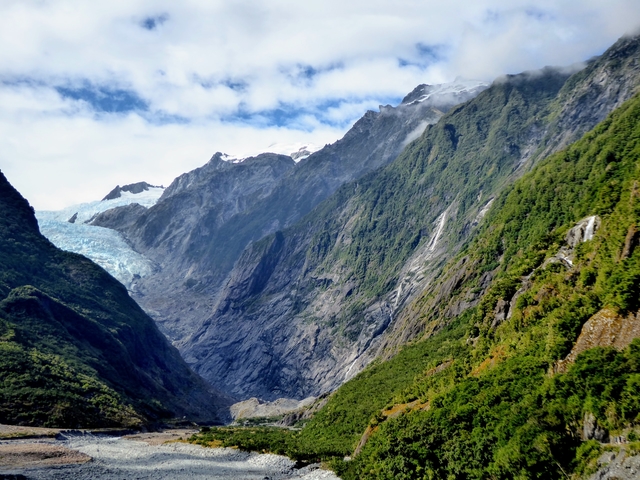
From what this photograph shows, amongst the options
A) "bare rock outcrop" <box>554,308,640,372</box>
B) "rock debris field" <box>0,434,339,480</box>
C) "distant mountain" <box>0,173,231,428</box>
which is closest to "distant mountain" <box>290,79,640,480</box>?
"bare rock outcrop" <box>554,308,640,372</box>

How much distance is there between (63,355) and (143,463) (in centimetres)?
7093

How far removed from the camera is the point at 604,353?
38781 millimetres

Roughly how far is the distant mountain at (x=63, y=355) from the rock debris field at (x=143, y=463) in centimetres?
1587

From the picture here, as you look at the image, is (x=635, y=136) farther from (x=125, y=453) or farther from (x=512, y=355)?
(x=125, y=453)

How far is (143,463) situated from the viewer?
2963 inches

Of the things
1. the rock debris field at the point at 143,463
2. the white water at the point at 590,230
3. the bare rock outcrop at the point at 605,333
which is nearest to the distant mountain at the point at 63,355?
the rock debris field at the point at 143,463

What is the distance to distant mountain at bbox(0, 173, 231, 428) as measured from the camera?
343 ft

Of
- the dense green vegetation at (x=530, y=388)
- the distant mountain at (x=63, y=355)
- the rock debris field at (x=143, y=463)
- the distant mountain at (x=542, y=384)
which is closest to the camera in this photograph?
the distant mountain at (x=542, y=384)

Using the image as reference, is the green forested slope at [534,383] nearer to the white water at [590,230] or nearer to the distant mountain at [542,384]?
the distant mountain at [542,384]

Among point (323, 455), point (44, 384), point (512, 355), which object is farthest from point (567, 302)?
point (44, 384)

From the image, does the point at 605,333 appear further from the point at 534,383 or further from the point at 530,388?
the point at 530,388

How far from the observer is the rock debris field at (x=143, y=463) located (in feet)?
208

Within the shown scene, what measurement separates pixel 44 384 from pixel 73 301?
264 ft

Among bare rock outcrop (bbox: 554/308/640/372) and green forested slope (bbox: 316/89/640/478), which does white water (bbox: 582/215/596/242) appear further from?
bare rock outcrop (bbox: 554/308/640/372)
